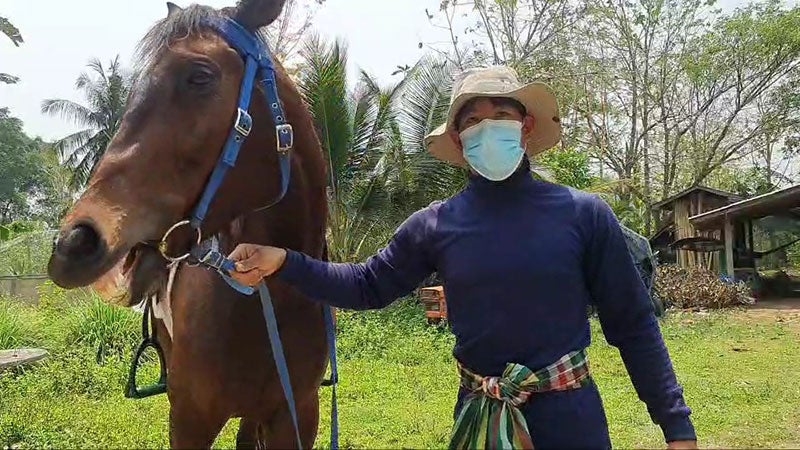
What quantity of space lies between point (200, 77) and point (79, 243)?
1.68 ft

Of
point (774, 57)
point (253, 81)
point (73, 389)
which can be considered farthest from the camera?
point (774, 57)

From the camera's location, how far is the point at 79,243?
1438 millimetres

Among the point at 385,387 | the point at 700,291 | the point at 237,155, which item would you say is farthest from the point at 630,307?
the point at 700,291

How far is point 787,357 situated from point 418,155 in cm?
682

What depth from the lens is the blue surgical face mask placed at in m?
1.85

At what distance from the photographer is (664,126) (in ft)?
86.3

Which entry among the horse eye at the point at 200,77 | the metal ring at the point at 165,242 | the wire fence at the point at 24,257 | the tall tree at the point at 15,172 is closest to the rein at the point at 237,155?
the metal ring at the point at 165,242

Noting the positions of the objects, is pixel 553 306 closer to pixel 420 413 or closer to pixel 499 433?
pixel 499 433

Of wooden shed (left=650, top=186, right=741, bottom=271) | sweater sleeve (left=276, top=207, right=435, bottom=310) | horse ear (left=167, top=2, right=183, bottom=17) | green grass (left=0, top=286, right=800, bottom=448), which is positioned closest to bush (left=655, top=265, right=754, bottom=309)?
wooden shed (left=650, top=186, right=741, bottom=271)

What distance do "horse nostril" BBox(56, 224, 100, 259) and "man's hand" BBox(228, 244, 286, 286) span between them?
17.2 inches

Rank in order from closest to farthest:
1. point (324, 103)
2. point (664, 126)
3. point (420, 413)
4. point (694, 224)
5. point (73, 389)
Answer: point (420, 413)
point (73, 389)
point (324, 103)
point (694, 224)
point (664, 126)

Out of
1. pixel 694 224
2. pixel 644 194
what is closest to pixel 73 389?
pixel 694 224

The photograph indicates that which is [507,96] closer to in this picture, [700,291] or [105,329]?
[105,329]

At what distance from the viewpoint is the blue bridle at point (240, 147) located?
171 centimetres
